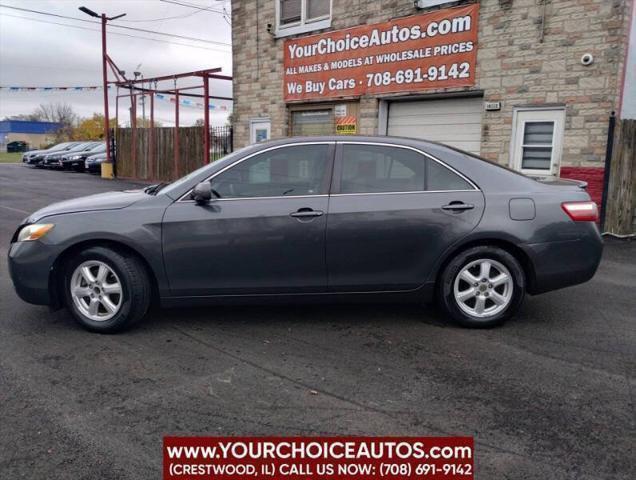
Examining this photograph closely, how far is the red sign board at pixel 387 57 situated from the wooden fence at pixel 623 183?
116 inches

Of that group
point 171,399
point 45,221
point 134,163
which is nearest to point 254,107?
point 134,163

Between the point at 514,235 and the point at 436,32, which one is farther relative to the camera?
the point at 436,32

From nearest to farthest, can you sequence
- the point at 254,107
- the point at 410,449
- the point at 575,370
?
the point at 410,449, the point at 575,370, the point at 254,107

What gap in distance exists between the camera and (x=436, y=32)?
11031 mm

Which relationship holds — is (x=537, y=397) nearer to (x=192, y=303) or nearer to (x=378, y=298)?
(x=378, y=298)

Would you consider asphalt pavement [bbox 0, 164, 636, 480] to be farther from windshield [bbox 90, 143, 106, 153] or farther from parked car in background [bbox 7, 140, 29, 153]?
parked car in background [bbox 7, 140, 29, 153]

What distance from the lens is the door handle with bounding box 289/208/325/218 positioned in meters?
4.34

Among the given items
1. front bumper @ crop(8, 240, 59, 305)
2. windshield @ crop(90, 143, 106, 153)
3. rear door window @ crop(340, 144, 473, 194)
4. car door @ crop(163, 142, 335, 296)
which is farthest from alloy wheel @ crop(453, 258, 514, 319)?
windshield @ crop(90, 143, 106, 153)

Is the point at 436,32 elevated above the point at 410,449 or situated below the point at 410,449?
above

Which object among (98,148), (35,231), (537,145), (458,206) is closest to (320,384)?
(458,206)

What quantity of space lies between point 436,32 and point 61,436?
10343mm

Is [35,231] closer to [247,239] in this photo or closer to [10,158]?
[247,239]

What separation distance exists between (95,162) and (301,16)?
15.3 metres

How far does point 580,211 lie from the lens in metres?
4.55
